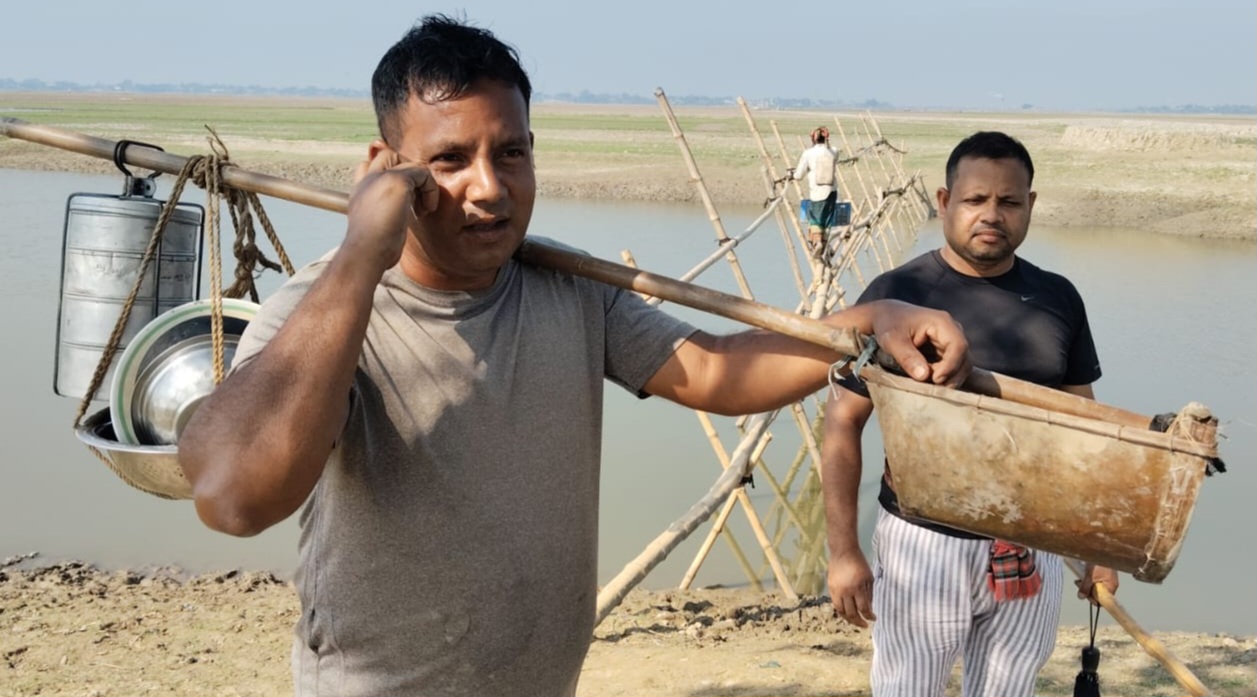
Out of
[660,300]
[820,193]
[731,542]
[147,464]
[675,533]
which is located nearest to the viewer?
[147,464]

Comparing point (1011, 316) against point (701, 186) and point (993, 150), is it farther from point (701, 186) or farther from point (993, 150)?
point (701, 186)

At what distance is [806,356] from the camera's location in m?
1.62

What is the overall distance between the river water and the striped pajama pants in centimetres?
67

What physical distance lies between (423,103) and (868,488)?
678 centimetres

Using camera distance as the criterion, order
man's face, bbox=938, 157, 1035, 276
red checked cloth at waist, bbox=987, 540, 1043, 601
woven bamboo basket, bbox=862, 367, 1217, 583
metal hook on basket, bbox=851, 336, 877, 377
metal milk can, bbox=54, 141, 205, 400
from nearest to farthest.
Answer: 1. woven bamboo basket, bbox=862, 367, 1217, 583
2. metal hook on basket, bbox=851, 336, 877, 377
3. metal milk can, bbox=54, 141, 205, 400
4. red checked cloth at waist, bbox=987, 540, 1043, 601
5. man's face, bbox=938, 157, 1035, 276

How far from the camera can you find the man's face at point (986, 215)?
98.0 inches

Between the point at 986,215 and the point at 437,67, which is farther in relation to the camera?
the point at 986,215

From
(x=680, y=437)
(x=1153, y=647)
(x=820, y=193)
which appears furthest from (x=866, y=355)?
(x=820, y=193)

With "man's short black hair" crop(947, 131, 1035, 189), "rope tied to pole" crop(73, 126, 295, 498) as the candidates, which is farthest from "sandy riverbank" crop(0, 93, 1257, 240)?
"rope tied to pole" crop(73, 126, 295, 498)

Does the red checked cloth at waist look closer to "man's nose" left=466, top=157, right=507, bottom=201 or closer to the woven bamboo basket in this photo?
the woven bamboo basket

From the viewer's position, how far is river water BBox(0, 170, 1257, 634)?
6.14 metres

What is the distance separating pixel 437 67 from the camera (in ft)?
4.71

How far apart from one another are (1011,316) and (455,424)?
1473 millimetres

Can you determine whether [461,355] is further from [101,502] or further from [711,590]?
[101,502]
